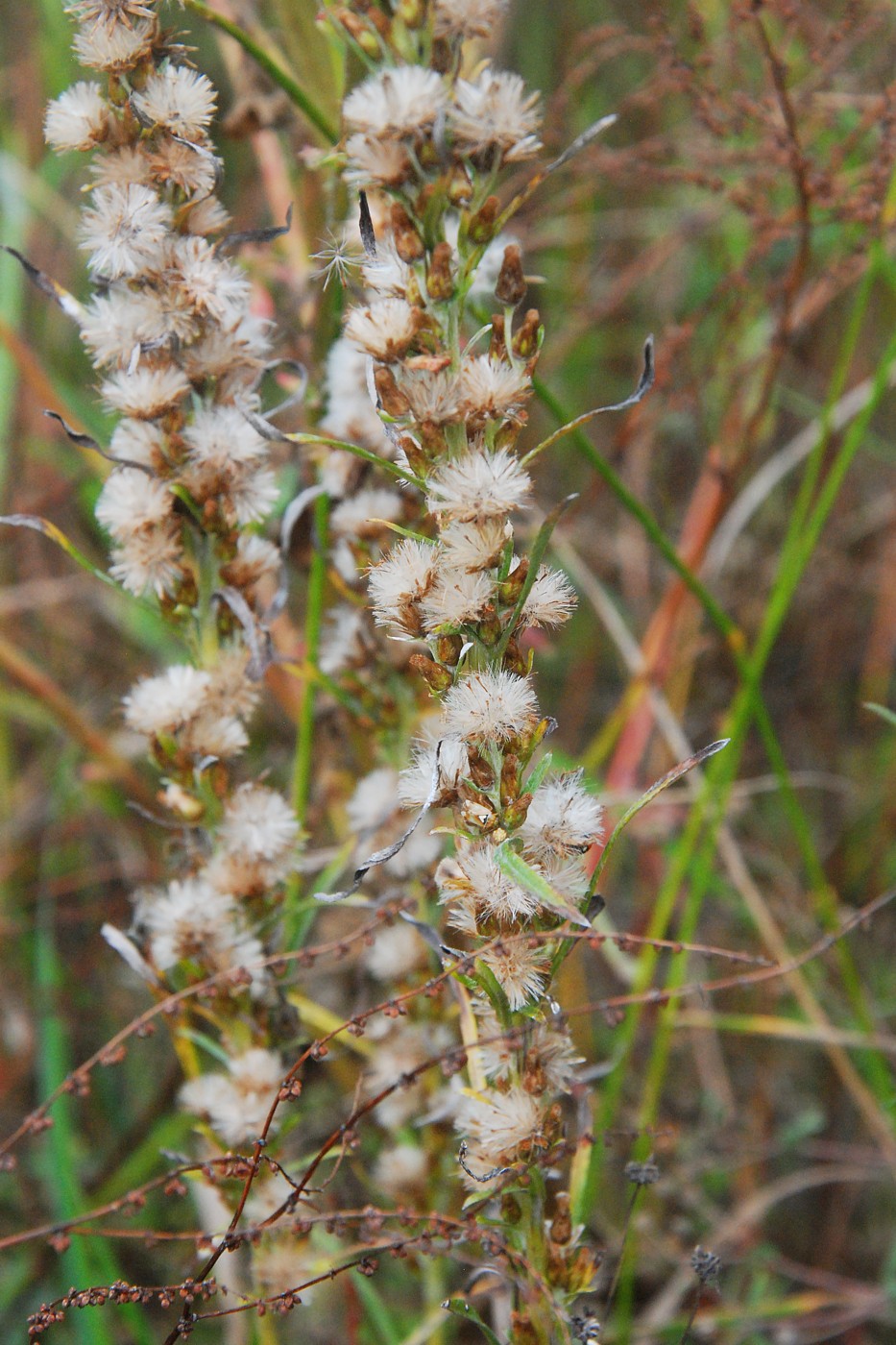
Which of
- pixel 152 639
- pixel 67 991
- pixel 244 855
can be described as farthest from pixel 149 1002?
pixel 244 855

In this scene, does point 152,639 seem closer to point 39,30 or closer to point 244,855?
point 244,855

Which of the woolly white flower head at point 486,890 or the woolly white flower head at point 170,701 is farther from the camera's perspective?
the woolly white flower head at point 170,701

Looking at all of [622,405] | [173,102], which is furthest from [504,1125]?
[173,102]

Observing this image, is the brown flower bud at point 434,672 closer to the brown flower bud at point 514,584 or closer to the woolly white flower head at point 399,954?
the brown flower bud at point 514,584

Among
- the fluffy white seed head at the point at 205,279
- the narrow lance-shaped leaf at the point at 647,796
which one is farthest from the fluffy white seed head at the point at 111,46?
the narrow lance-shaped leaf at the point at 647,796

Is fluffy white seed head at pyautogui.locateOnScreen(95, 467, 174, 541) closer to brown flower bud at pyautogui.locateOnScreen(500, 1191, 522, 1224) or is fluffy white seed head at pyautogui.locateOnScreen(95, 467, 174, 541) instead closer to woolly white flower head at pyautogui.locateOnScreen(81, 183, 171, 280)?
woolly white flower head at pyautogui.locateOnScreen(81, 183, 171, 280)

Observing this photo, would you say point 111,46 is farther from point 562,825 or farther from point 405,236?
point 562,825
